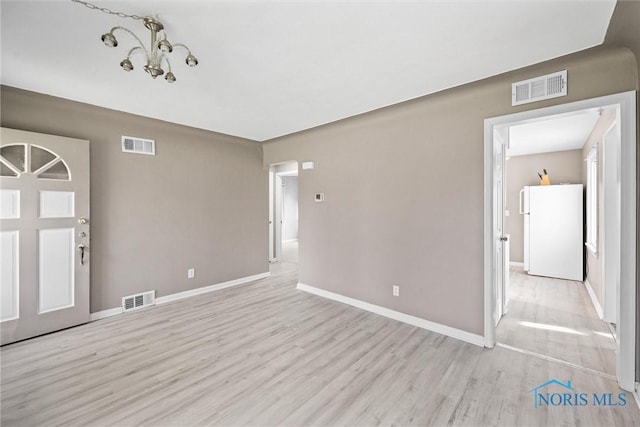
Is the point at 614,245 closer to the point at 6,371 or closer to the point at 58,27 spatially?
the point at 58,27

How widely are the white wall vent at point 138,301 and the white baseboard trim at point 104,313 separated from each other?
6cm

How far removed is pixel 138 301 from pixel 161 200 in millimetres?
1382

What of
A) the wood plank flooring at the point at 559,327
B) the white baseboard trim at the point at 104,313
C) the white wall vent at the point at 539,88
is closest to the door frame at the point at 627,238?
the white wall vent at the point at 539,88

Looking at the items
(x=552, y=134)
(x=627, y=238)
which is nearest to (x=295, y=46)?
(x=627, y=238)

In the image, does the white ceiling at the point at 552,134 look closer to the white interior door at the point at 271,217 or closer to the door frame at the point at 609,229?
the door frame at the point at 609,229

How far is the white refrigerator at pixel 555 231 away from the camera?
5020mm

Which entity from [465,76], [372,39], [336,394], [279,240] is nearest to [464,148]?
[465,76]

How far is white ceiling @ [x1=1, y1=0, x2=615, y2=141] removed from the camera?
66.1 inches

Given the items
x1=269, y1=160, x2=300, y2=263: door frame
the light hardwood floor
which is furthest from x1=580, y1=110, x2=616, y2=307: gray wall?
x1=269, y1=160, x2=300, y2=263: door frame

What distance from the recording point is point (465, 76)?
250 centimetres

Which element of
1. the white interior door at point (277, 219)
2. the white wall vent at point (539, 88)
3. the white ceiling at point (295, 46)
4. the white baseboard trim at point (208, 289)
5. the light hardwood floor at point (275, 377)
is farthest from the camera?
the white interior door at point (277, 219)

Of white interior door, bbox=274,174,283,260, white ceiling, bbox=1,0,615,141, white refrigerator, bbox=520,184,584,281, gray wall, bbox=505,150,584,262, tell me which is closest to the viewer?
white ceiling, bbox=1,0,615,141

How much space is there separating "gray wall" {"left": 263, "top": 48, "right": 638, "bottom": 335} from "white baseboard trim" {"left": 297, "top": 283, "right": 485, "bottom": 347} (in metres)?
0.06

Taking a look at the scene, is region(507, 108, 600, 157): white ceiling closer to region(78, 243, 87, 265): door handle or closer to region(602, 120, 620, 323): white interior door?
region(602, 120, 620, 323): white interior door
